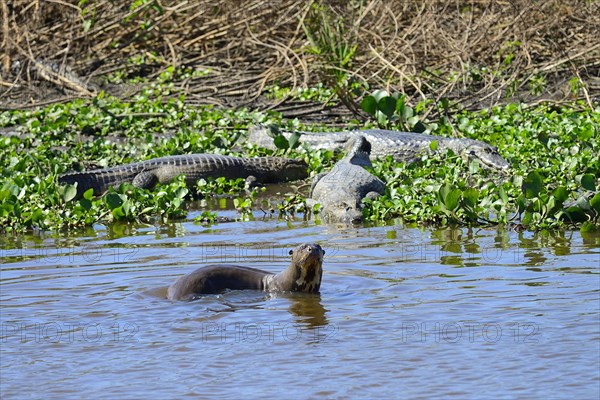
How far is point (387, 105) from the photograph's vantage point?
11.9 meters

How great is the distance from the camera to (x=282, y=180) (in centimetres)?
1078

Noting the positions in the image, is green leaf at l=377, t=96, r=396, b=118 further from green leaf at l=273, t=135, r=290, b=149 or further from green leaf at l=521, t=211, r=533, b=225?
green leaf at l=521, t=211, r=533, b=225

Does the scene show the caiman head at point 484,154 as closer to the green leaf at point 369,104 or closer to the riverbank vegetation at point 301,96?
the riverbank vegetation at point 301,96

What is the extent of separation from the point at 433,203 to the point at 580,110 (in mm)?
5050

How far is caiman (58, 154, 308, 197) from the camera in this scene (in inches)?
401

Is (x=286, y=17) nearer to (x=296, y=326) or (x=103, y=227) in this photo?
(x=103, y=227)

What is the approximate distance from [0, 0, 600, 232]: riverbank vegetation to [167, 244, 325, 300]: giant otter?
2072 mm

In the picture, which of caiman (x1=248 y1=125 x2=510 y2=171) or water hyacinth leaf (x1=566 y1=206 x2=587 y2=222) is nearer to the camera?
water hyacinth leaf (x1=566 y1=206 x2=587 y2=222)

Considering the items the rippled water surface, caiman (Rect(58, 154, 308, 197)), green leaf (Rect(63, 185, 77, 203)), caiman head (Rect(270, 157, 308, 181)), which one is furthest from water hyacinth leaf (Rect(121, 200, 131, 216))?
caiman head (Rect(270, 157, 308, 181))

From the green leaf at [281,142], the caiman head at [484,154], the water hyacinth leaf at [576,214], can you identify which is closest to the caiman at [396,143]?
the caiman head at [484,154]

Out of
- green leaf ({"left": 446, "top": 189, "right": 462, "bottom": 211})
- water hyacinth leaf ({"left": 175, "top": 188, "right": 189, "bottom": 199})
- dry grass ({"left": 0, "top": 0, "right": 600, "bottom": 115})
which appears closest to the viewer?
green leaf ({"left": 446, "top": 189, "right": 462, "bottom": 211})

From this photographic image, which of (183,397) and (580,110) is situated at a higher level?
(580,110)

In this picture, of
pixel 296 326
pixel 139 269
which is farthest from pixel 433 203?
pixel 296 326

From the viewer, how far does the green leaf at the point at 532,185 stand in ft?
24.7
